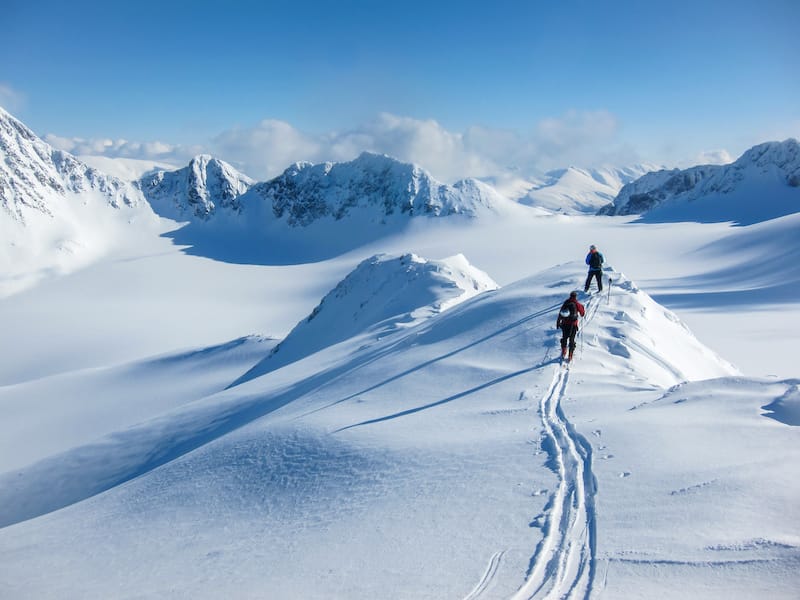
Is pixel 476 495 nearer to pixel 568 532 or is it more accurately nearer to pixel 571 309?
pixel 568 532

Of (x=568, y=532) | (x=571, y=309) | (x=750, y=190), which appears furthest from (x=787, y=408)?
(x=750, y=190)

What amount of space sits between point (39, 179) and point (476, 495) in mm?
161072

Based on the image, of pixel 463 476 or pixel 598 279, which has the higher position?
pixel 598 279

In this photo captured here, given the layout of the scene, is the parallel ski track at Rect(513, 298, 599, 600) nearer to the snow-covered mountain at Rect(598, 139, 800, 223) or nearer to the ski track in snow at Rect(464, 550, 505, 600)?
the ski track in snow at Rect(464, 550, 505, 600)

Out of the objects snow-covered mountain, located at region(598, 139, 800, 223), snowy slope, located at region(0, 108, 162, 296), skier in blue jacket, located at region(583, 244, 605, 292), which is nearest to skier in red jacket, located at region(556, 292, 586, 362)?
skier in blue jacket, located at region(583, 244, 605, 292)

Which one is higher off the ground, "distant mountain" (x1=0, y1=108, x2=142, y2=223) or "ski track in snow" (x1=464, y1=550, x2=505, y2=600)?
"distant mountain" (x1=0, y1=108, x2=142, y2=223)

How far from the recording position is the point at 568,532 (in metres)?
5.60

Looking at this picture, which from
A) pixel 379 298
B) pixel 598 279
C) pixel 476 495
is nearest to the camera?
pixel 476 495

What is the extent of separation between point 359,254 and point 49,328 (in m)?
57.9

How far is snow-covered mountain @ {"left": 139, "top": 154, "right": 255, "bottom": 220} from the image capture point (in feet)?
482

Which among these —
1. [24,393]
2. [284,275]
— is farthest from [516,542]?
[284,275]

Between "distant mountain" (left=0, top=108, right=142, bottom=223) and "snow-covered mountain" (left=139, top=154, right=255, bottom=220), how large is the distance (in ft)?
21.6

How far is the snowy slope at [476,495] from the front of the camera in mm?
5109

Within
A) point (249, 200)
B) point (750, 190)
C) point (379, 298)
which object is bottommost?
point (379, 298)
